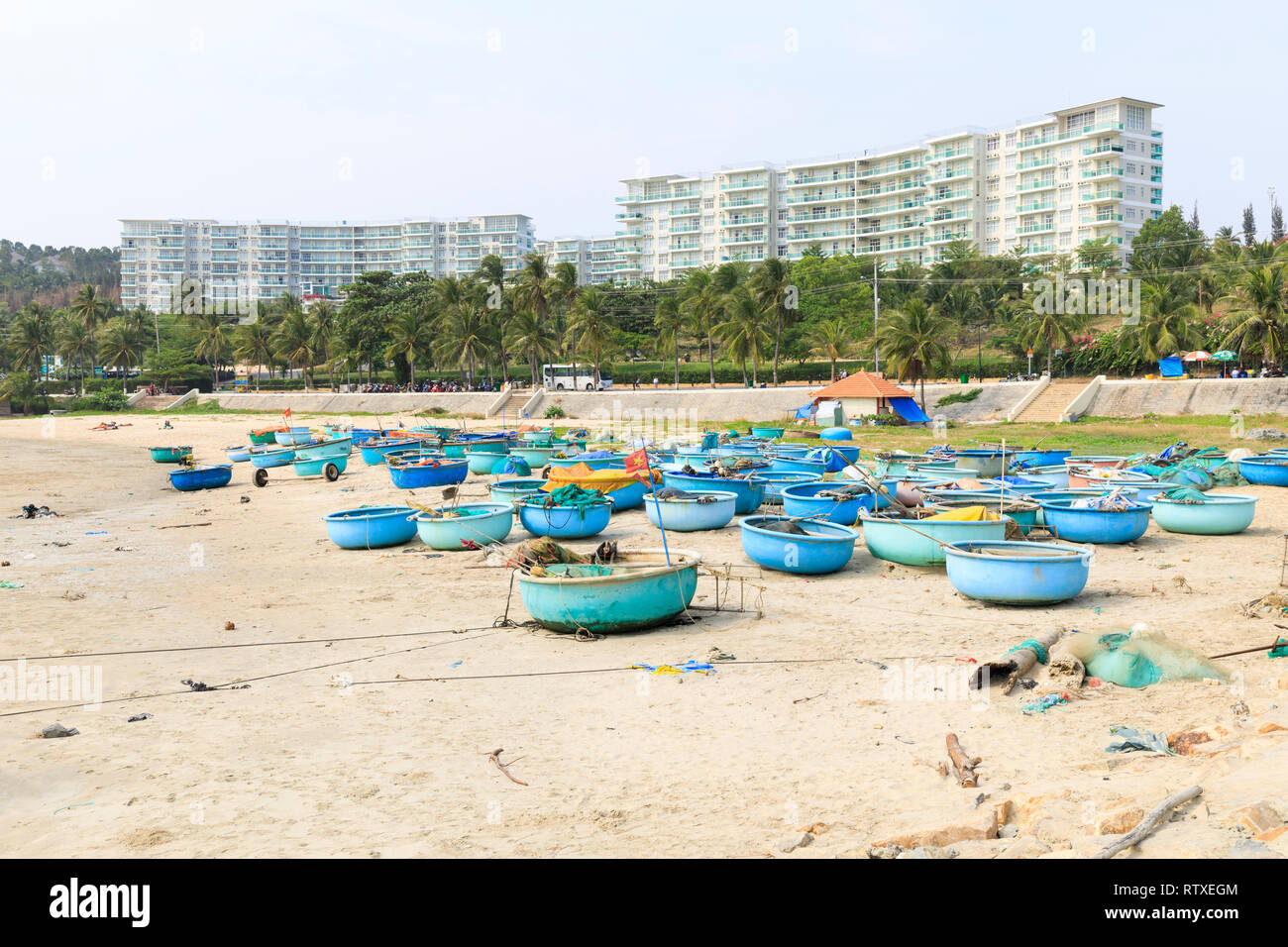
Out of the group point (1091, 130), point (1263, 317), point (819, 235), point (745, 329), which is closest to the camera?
point (1263, 317)

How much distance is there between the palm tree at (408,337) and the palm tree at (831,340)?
31.5 meters

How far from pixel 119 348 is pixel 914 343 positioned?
7428 cm

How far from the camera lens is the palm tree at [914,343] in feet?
166

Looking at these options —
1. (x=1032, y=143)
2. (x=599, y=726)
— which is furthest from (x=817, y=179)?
(x=599, y=726)

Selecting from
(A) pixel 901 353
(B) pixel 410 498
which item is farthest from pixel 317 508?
(A) pixel 901 353

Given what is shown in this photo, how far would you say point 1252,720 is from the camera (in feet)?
25.0

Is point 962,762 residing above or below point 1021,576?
below

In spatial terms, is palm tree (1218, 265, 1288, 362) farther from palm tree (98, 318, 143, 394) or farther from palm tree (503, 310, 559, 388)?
palm tree (98, 318, 143, 394)

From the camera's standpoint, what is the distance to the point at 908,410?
5025 centimetres

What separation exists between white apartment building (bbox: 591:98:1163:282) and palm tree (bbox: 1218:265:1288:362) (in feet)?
157

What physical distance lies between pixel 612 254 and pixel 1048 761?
159345 mm

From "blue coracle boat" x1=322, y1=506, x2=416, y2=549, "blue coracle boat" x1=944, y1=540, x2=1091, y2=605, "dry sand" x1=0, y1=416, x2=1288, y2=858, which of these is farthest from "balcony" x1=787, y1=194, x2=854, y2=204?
"blue coracle boat" x1=944, y1=540, x2=1091, y2=605

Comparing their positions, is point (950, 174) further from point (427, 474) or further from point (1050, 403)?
point (427, 474)
